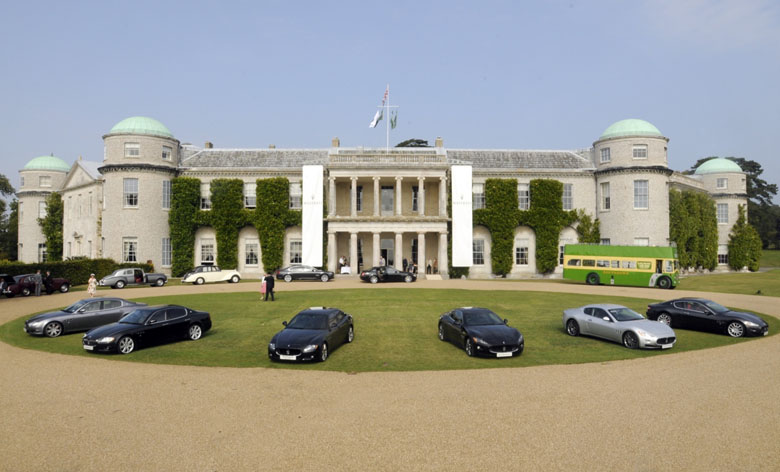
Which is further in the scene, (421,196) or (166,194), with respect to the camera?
(166,194)

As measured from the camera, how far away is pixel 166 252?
47625 millimetres

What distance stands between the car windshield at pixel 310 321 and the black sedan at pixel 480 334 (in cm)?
442

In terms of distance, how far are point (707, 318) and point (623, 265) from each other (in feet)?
63.2

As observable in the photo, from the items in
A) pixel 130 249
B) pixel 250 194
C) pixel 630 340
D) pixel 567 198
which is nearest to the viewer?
pixel 630 340

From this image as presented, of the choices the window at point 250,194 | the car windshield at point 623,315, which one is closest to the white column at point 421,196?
the window at point 250,194

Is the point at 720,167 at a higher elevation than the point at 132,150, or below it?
higher

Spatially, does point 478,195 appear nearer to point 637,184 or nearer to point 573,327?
point 637,184

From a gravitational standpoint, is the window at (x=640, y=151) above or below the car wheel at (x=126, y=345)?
above

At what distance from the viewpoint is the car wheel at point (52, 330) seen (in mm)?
18156

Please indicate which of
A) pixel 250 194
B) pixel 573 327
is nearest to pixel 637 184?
pixel 573 327

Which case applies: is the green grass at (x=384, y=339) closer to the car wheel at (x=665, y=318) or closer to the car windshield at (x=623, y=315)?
the car wheel at (x=665, y=318)

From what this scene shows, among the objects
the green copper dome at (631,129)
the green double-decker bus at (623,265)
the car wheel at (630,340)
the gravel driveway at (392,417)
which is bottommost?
the gravel driveway at (392,417)

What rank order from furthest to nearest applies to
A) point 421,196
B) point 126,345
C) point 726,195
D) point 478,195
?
point 726,195
point 478,195
point 421,196
point 126,345

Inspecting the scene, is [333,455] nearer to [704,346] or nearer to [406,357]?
[406,357]
